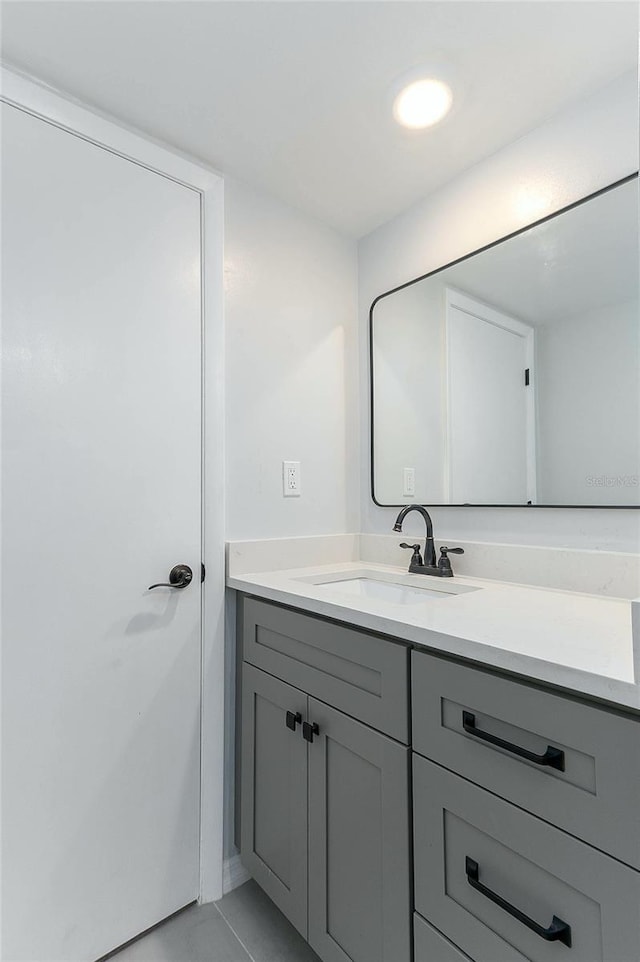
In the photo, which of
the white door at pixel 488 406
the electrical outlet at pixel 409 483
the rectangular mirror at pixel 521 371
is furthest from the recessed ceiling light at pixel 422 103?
the electrical outlet at pixel 409 483

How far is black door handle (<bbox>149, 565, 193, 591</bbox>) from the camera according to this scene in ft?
4.47

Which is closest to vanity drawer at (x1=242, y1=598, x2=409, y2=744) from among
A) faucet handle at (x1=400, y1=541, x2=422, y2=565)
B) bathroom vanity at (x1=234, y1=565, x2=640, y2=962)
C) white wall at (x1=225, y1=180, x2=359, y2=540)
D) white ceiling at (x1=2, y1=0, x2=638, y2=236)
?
bathroom vanity at (x1=234, y1=565, x2=640, y2=962)

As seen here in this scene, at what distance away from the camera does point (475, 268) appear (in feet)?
4.94

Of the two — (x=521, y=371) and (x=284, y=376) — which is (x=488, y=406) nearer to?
(x=521, y=371)

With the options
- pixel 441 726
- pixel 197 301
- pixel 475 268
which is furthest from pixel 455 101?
pixel 441 726

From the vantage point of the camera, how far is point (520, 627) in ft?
2.94

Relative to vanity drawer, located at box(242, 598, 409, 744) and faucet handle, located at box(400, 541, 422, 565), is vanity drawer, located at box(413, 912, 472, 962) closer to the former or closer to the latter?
vanity drawer, located at box(242, 598, 409, 744)

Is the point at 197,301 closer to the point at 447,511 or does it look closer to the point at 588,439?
the point at 447,511

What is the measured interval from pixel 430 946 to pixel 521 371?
53.8 inches

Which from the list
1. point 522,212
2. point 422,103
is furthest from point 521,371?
point 422,103

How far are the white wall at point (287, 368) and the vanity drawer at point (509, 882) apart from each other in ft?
3.15

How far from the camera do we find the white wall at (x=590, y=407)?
116cm

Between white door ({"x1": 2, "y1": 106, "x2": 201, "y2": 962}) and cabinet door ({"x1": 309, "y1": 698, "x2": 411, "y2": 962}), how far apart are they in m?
0.47

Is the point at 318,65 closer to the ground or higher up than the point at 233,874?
higher up
